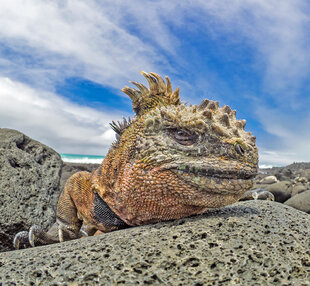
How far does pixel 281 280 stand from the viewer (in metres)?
2.11

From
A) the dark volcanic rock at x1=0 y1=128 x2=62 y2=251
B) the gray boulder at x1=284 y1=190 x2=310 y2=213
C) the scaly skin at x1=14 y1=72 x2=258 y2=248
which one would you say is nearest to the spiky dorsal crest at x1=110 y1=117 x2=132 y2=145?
the scaly skin at x1=14 y1=72 x2=258 y2=248

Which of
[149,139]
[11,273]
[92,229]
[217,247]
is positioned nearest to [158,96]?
[149,139]

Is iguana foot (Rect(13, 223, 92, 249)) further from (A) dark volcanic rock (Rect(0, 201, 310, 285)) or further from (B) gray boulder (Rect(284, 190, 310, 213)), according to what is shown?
(B) gray boulder (Rect(284, 190, 310, 213))

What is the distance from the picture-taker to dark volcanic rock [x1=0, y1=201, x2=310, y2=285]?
2.09 meters

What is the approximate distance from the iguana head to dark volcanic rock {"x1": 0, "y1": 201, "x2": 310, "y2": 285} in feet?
0.80

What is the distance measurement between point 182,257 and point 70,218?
2302mm

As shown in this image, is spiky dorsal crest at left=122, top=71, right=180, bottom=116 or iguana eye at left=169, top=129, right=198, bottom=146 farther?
spiky dorsal crest at left=122, top=71, right=180, bottom=116

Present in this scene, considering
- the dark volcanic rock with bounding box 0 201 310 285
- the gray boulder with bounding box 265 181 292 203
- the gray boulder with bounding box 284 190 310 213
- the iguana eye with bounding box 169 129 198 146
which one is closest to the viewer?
the dark volcanic rock with bounding box 0 201 310 285

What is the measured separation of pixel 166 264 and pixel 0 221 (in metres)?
3.19

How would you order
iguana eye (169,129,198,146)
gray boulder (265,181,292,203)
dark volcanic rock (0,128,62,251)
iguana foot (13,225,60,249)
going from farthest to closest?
gray boulder (265,181,292,203), dark volcanic rock (0,128,62,251), iguana foot (13,225,60,249), iguana eye (169,129,198,146)

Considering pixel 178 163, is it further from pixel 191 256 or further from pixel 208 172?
pixel 191 256

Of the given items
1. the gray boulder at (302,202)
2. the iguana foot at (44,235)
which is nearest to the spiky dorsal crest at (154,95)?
the iguana foot at (44,235)

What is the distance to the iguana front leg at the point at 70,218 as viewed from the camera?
372 centimetres

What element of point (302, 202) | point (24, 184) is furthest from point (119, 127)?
point (302, 202)
